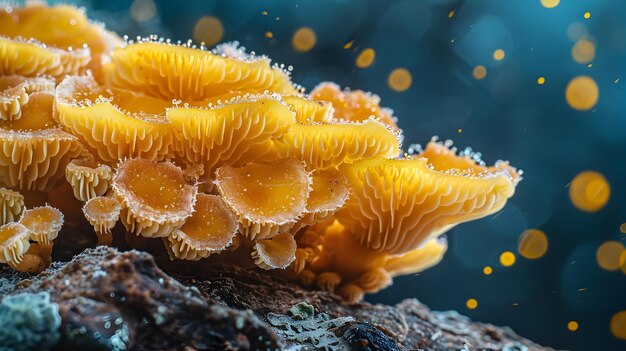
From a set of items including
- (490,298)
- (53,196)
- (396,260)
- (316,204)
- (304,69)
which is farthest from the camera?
(490,298)

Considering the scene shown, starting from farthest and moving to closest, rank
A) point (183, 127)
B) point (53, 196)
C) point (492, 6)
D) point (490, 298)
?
point (490, 298) → point (492, 6) → point (53, 196) → point (183, 127)

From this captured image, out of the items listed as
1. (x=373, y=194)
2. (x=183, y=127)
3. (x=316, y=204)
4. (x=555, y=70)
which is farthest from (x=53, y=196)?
(x=555, y=70)

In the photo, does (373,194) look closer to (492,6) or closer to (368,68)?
(368,68)

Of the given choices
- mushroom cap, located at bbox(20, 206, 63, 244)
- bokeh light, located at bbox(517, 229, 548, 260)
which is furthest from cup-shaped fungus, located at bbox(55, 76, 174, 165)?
bokeh light, located at bbox(517, 229, 548, 260)

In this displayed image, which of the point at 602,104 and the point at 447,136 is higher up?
the point at 602,104

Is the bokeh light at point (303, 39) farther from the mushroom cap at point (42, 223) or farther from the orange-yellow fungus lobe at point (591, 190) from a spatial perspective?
the mushroom cap at point (42, 223)

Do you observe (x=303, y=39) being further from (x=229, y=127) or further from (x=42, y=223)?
(x=42, y=223)

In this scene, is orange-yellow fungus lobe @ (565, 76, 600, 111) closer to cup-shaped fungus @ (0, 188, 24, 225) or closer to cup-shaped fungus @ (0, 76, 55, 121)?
cup-shaped fungus @ (0, 76, 55, 121)
